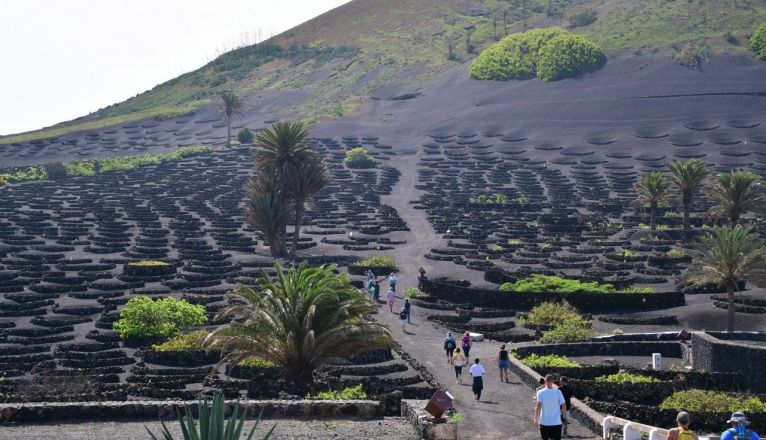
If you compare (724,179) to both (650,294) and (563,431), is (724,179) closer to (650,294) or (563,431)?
(650,294)

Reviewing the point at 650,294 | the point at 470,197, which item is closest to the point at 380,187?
the point at 470,197

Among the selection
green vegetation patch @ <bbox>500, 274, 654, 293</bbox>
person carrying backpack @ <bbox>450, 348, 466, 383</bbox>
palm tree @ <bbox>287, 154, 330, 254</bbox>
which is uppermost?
palm tree @ <bbox>287, 154, 330, 254</bbox>

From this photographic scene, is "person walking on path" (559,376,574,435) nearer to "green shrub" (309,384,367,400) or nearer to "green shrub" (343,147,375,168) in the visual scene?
"green shrub" (309,384,367,400)

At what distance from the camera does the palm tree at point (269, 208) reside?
84875mm

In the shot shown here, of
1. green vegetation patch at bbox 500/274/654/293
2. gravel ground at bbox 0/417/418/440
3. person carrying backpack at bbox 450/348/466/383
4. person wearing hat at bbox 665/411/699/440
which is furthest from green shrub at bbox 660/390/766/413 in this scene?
green vegetation patch at bbox 500/274/654/293

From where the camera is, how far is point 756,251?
55594mm

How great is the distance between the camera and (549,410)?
23.3 m

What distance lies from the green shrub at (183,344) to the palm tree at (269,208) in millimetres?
32352

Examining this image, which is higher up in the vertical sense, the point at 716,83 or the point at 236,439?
the point at 716,83

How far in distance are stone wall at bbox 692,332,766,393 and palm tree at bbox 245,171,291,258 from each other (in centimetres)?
4593

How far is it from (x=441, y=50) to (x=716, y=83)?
5647 centimetres

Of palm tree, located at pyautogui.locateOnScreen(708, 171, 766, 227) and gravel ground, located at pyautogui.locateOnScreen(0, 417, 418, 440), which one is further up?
palm tree, located at pyautogui.locateOnScreen(708, 171, 766, 227)

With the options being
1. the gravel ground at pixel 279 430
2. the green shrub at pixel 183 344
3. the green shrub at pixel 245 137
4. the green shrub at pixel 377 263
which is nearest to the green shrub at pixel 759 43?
the green shrub at pixel 245 137

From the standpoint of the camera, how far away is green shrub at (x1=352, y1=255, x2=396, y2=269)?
78.3 meters
